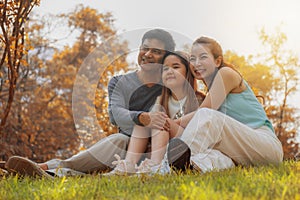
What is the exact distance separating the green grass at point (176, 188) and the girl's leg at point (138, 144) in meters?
0.77

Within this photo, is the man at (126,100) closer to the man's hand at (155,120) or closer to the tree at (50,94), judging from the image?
the man's hand at (155,120)

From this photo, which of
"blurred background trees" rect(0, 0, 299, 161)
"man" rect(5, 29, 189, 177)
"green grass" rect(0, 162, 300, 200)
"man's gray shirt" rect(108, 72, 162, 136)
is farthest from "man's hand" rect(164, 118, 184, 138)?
"blurred background trees" rect(0, 0, 299, 161)

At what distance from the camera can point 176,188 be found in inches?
90.1

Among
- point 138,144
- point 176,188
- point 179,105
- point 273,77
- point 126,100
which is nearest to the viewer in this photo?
point 176,188

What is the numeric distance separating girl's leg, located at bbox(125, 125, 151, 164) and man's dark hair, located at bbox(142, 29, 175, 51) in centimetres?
79

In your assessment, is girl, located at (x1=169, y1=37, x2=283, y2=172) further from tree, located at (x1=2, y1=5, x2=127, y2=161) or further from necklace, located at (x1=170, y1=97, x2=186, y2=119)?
tree, located at (x1=2, y1=5, x2=127, y2=161)

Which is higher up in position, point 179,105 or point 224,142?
point 179,105

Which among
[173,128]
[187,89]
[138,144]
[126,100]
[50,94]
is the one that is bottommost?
[50,94]

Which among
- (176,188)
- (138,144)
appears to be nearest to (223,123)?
(138,144)

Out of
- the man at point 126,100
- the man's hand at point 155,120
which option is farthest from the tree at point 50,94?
the man's hand at point 155,120

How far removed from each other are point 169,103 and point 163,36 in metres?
0.60

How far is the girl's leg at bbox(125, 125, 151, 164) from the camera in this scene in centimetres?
367

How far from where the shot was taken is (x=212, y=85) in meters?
3.58

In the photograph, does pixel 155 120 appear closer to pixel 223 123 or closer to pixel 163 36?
pixel 223 123
